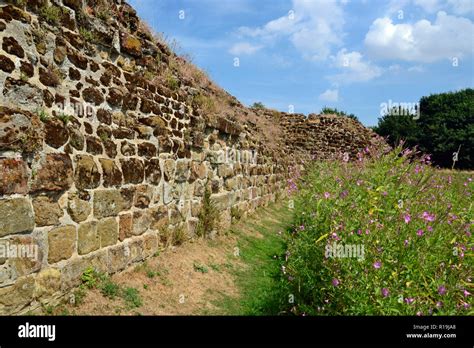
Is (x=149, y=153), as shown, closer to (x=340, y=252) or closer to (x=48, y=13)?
(x=48, y=13)

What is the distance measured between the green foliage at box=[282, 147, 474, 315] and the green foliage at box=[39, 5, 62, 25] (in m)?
3.47

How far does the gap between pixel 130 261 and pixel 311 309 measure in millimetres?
2238

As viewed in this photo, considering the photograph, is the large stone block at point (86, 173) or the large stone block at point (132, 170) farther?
the large stone block at point (132, 170)

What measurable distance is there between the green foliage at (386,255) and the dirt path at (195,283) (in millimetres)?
819

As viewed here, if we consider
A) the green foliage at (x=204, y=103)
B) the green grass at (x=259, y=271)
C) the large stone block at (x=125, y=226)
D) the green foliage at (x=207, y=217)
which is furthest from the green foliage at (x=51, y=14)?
the green foliage at (x=207, y=217)

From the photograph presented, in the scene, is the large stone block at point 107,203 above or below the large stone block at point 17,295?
above

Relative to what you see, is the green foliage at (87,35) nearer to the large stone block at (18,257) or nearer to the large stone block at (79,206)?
the large stone block at (79,206)

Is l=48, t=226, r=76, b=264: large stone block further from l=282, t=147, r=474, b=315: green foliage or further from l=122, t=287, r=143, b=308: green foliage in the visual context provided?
l=282, t=147, r=474, b=315: green foliage

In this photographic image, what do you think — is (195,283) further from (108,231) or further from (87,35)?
(87,35)

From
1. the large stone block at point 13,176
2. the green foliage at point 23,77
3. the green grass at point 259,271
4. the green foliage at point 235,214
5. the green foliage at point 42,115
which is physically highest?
the green foliage at point 23,77

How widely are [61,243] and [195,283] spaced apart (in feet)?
6.78

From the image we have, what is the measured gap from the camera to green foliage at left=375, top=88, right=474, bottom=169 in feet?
95.2

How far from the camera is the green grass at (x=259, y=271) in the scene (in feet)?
16.0

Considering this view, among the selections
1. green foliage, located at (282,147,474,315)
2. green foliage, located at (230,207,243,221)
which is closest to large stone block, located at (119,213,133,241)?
green foliage, located at (282,147,474,315)
